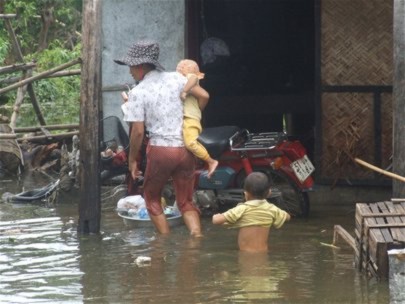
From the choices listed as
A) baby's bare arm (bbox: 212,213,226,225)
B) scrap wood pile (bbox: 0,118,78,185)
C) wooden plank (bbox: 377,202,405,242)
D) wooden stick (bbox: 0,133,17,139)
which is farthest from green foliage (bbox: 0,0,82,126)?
wooden plank (bbox: 377,202,405,242)

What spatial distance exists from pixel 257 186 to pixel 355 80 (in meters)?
3.43

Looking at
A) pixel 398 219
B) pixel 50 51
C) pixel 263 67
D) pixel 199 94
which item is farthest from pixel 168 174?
pixel 50 51

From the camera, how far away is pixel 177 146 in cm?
960

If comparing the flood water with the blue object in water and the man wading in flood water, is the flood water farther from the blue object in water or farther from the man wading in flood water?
the man wading in flood water

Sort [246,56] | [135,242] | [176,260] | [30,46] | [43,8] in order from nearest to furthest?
[176,260] < [135,242] < [246,56] < [43,8] < [30,46]

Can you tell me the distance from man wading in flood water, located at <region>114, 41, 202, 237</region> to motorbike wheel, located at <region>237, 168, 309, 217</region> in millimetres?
1366

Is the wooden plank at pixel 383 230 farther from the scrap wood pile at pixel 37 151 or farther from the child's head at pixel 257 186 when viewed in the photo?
the scrap wood pile at pixel 37 151

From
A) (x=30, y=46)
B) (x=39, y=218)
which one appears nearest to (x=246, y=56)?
(x=39, y=218)

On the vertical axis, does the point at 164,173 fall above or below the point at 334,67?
below

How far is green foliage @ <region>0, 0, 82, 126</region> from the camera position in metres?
20.2

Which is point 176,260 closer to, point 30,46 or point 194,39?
point 194,39

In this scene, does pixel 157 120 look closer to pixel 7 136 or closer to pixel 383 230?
pixel 383 230

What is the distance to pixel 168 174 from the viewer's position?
9.64m

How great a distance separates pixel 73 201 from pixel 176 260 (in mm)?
3907
